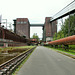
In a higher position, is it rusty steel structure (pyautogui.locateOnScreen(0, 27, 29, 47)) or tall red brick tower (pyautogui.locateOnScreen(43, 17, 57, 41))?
tall red brick tower (pyautogui.locateOnScreen(43, 17, 57, 41))

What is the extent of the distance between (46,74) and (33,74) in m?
0.70

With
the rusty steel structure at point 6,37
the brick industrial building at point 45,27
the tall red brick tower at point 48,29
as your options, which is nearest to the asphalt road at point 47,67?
the rusty steel structure at point 6,37

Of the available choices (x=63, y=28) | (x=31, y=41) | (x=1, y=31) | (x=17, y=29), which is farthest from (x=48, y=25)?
(x=1, y=31)

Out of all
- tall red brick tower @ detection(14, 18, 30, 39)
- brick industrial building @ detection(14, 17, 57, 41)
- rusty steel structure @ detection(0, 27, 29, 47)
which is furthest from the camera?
tall red brick tower @ detection(14, 18, 30, 39)

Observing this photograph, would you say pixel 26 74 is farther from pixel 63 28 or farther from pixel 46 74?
pixel 63 28

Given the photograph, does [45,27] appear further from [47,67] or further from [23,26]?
[47,67]

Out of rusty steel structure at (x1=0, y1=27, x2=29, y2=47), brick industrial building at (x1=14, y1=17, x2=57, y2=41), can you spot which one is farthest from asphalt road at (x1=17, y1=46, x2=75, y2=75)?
brick industrial building at (x1=14, y1=17, x2=57, y2=41)

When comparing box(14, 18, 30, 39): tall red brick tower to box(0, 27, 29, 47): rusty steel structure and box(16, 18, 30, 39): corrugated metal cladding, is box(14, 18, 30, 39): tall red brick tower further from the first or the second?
box(0, 27, 29, 47): rusty steel structure

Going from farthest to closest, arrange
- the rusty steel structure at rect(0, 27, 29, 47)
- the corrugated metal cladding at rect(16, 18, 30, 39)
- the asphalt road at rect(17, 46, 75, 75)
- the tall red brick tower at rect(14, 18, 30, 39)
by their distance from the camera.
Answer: the corrugated metal cladding at rect(16, 18, 30, 39)
the tall red brick tower at rect(14, 18, 30, 39)
the rusty steel structure at rect(0, 27, 29, 47)
the asphalt road at rect(17, 46, 75, 75)

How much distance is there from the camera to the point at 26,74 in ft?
22.6

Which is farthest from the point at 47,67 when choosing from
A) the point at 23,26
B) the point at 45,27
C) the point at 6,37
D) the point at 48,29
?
the point at 23,26

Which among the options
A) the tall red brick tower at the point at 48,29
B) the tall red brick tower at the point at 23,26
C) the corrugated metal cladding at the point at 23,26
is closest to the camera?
the tall red brick tower at the point at 48,29

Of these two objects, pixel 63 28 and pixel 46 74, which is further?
pixel 63 28

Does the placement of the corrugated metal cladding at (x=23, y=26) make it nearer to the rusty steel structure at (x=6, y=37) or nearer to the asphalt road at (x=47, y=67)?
the rusty steel structure at (x=6, y=37)
